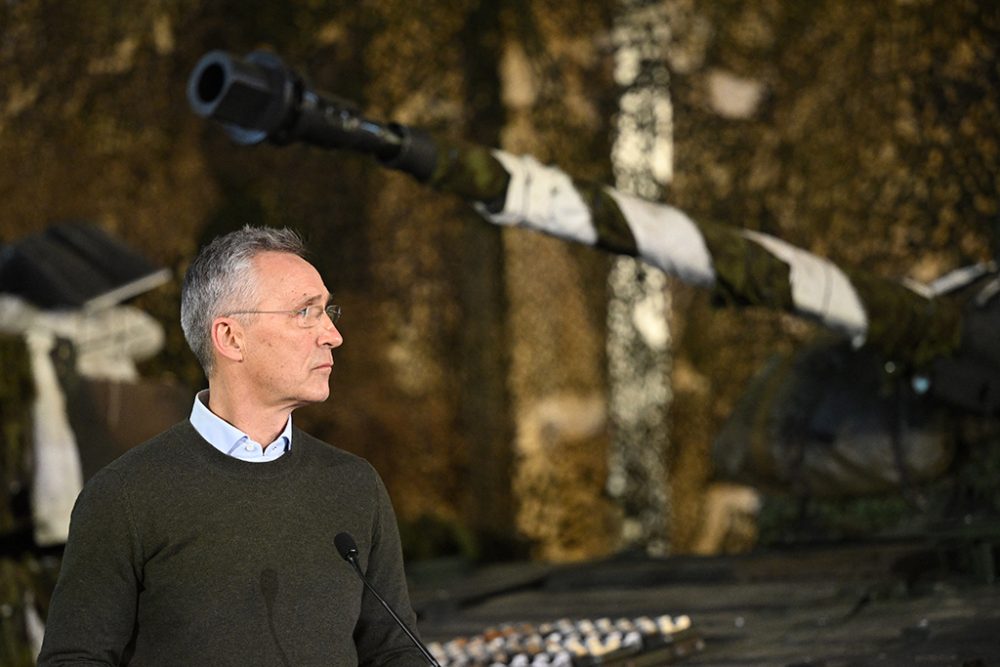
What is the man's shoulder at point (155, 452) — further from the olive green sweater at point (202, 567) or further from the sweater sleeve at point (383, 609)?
the sweater sleeve at point (383, 609)

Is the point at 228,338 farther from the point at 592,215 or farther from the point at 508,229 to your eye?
the point at 508,229

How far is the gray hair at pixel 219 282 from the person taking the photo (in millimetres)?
1368

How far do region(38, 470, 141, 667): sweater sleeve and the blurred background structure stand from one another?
4.10 m

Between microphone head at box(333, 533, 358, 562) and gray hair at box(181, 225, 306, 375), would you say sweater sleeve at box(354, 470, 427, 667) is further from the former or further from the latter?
gray hair at box(181, 225, 306, 375)

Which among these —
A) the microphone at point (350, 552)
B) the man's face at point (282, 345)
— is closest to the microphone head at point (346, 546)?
the microphone at point (350, 552)

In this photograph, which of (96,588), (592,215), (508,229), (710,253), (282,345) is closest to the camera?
(96,588)

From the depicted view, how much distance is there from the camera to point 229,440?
1.36 metres

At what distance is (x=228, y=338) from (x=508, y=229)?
16.1 ft

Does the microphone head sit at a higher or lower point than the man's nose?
lower

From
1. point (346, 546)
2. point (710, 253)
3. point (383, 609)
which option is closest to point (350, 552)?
point (346, 546)

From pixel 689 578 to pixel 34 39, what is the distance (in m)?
3.40

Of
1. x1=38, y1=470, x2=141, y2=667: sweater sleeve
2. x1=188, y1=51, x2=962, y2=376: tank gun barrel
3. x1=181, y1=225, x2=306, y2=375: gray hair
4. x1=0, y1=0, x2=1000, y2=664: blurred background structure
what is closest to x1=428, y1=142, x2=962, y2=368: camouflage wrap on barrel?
x1=188, y1=51, x2=962, y2=376: tank gun barrel

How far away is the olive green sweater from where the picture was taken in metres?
1.27

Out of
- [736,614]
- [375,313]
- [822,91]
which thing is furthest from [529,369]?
[736,614]
